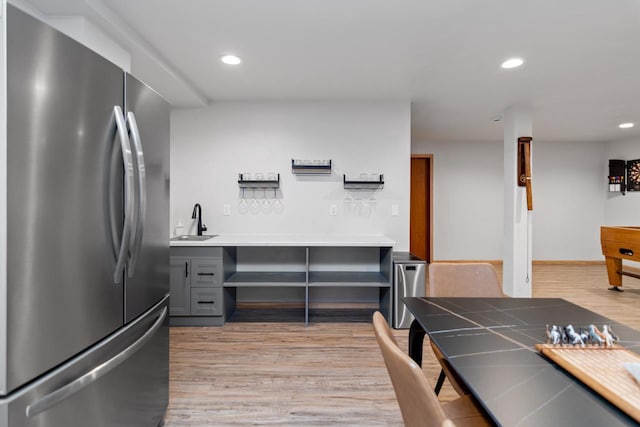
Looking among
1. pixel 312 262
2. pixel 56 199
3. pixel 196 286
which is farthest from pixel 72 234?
pixel 312 262

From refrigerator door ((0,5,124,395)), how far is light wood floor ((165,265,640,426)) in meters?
1.10

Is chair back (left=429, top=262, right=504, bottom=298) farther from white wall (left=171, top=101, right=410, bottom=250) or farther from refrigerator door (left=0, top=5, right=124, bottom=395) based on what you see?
white wall (left=171, top=101, right=410, bottom=250)

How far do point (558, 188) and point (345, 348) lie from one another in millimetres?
6050

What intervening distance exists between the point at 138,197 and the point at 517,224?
4.19 m

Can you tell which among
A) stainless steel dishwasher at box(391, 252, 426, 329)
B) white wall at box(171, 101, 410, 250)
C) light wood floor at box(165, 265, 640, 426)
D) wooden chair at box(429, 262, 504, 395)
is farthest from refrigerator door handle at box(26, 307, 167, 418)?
white wall at box(171, 101, 410, 250)

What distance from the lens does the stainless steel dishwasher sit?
3.25 metres

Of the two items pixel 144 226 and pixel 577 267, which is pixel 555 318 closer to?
pixel 144 226

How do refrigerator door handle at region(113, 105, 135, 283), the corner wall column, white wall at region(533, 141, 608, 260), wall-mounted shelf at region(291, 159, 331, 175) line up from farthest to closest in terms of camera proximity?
white wall at region(533, 141, 608, 260)
the corner wall column
wall-mounted shelf at region(291, 159, 331, 175)
refrigerator door handle at region(113, 105, 135, 283)

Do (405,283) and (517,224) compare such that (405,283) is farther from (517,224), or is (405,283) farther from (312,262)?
(517,224)

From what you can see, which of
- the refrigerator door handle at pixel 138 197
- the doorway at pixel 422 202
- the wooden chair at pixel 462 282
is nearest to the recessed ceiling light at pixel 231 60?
the refrigerator door handle at pixel 138 197

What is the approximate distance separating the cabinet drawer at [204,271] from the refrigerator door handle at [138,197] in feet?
6.39

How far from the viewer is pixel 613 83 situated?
337 centimetres

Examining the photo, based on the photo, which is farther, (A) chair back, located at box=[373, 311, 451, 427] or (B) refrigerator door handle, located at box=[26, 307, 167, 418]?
(B) refrigerator door handle, located at box=[26, 307, 167, 418]

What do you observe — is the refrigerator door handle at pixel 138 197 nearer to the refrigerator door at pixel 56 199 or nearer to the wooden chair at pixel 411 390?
the refrigerator door at pixel 56 199
